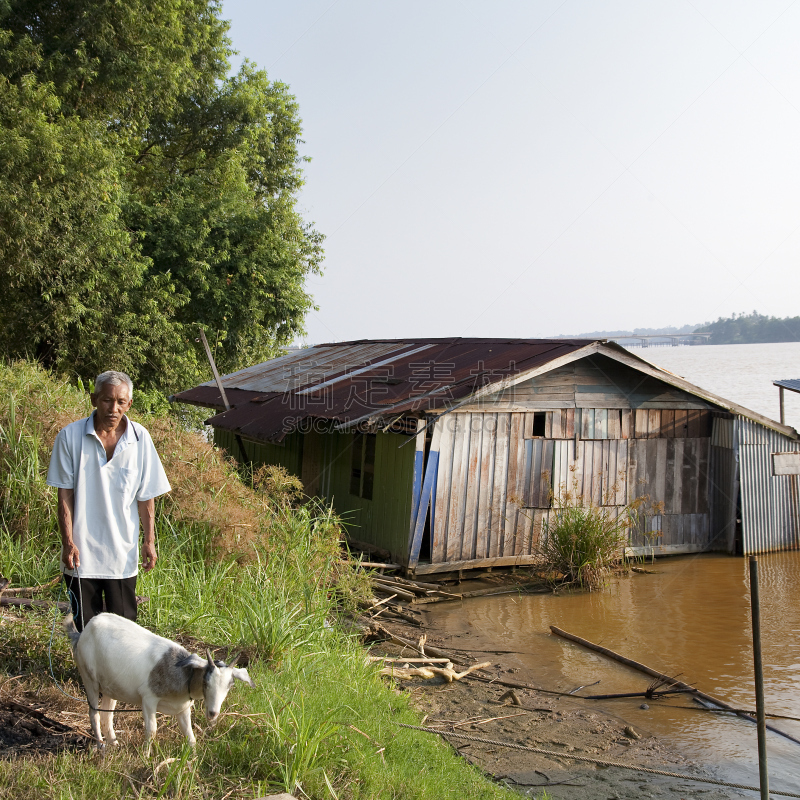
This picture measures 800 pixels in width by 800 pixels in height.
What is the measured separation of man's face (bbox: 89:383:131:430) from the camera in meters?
3.81

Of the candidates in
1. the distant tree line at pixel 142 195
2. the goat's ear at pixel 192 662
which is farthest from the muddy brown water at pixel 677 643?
the distant tree line at pixel 142 195

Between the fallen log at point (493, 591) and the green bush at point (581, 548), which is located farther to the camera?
the green bush at point (581, 548)

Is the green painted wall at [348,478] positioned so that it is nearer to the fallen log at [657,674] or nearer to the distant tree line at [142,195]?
the fallen log at [657,674]

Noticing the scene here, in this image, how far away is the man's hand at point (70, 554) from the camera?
3.78m

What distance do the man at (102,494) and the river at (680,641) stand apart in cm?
468

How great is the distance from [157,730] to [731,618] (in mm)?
8147

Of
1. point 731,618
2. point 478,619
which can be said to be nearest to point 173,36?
point 478,619

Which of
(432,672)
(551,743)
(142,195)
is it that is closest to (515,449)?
(432,672)

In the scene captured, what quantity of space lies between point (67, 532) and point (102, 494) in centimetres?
25

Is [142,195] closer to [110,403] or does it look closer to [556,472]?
[556,472]

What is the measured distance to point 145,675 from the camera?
11.0 ft

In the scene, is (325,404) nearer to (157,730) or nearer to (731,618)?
(731,618)

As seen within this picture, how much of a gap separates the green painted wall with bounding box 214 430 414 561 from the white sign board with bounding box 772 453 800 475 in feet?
23.0

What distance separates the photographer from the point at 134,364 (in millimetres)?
19406
